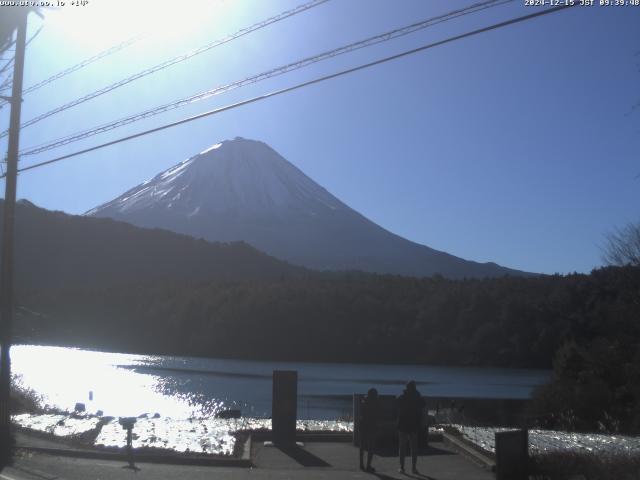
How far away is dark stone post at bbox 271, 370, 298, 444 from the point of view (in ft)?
48.4

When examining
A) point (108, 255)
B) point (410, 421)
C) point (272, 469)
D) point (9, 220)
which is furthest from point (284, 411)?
point (108, 255)

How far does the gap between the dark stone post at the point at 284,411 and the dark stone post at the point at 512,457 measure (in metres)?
4.84

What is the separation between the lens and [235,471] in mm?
12031

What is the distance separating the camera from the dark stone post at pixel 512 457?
1074cm

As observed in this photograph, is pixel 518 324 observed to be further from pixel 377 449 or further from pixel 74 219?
pixel 74 219

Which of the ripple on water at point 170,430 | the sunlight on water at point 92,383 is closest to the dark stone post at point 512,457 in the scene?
the ripple on water at point 170,430

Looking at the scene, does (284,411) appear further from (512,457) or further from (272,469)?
(512,457)

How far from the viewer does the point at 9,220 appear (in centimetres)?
1481

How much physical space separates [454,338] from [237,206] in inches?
3984

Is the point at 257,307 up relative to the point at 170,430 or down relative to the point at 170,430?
up

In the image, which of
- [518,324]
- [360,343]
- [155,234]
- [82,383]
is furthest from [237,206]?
[82,383]

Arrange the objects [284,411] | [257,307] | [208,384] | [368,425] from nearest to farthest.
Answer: [368,425] → [284,411] → [208,384] → [257,307]

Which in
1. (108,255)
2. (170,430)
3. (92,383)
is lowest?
(170,430)

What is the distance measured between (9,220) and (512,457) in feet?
31.9
